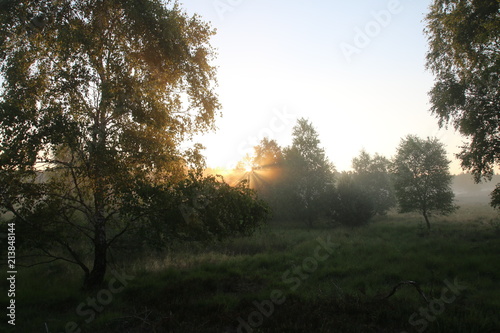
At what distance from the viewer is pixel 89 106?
9.14 meters

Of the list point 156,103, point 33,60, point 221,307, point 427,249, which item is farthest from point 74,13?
point 427,249

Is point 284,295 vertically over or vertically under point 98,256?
under

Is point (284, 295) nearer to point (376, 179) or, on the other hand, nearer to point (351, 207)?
point (351, 207)

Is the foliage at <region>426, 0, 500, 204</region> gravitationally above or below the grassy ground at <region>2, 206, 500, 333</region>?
above

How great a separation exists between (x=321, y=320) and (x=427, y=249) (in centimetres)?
1094

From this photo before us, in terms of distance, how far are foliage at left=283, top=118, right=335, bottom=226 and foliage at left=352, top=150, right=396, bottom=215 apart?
10572 millimetres

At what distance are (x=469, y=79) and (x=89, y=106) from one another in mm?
19031

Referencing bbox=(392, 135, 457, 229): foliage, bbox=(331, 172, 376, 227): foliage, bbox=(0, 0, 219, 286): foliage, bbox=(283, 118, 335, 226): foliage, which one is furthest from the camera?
bbox=(283, 118, 335, 226): foliage

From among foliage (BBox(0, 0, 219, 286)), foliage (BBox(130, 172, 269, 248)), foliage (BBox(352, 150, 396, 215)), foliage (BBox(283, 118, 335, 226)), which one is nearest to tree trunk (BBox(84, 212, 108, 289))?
foliage (BBox(0, 0, 219, 286))

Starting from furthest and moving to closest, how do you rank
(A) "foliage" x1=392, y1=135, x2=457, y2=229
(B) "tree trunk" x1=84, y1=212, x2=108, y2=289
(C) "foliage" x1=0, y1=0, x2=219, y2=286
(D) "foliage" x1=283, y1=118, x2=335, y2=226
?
(D) "foliage" x1=283, y1=118, x2=335, y2=226 < (A) "foliage" x1=392, y1=135, x2=457, y2=229 < (B) "tree trunk" x1=84, y1=212, x2=108, y2=289 < (C) "foliage" x1=0, y1=0, x2=219, y2=286

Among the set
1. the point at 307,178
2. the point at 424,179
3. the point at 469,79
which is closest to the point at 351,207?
the point at 307,178

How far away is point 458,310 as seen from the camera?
6414mm

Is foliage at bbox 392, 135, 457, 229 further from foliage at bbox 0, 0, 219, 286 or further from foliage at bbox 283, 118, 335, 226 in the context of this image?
foliage at bbox 0, 0, 219, 286

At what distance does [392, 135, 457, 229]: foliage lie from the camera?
77.2ft
